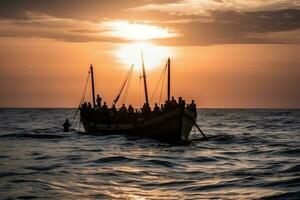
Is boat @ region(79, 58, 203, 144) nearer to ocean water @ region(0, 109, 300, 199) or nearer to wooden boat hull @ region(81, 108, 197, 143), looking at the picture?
wooden boat hull @ region(81, 108, 197, 143)

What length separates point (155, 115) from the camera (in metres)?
41.4

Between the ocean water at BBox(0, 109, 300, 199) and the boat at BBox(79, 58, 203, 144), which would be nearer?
the ocean water at BBox(0, 109, 300, 199)

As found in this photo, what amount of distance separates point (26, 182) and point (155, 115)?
22.0m

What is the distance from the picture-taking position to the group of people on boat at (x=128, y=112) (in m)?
40.2

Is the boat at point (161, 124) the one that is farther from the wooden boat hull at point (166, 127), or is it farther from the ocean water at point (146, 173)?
the ocean water at point (146, 173)

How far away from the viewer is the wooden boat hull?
39.8 meters

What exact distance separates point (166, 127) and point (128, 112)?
526 centimetres

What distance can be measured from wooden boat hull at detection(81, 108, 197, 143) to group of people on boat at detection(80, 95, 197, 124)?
45 centimetres

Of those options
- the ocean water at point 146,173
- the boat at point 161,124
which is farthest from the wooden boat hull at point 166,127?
the ocean water at point 146,173

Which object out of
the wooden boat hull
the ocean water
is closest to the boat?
the wooden boat hull

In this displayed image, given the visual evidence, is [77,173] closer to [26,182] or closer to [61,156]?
[26,182]

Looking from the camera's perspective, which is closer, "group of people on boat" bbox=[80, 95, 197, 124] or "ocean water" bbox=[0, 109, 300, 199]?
"ocean water" bbox=[0, 109, 300, 199]

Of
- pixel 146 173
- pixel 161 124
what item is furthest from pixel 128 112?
pixel 146 173

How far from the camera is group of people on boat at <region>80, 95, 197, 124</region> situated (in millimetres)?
40219
